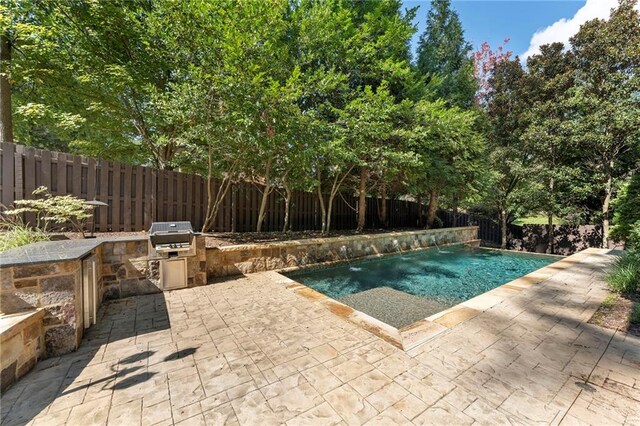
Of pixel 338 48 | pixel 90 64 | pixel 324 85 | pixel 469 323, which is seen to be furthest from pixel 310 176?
pixel 90 64

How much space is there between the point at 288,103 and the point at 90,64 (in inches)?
226

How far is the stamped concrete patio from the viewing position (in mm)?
1670

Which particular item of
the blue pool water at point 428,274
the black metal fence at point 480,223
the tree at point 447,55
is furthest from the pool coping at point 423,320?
the black metal fence at point 480,223

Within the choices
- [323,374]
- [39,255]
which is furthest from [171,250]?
[323,374]

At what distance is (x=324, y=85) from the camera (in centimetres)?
631

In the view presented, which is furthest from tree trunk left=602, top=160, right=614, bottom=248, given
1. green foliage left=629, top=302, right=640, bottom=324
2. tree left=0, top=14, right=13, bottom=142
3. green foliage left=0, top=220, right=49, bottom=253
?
tree left=0, top=14, right=13, bottom=142

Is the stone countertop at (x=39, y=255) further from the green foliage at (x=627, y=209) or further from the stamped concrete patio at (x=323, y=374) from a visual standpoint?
the green foliage at (x=627, y=209)

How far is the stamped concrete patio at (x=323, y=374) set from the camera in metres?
1.67

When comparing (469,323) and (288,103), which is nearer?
(469,323)

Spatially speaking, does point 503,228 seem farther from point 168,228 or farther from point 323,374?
point 168,228

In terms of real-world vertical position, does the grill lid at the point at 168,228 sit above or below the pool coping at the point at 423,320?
above

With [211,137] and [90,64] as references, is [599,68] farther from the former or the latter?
[90,64]

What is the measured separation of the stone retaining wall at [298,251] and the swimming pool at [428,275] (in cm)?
32

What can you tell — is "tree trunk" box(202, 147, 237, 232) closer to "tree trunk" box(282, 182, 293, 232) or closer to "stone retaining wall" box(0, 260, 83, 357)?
"tree trunk" box(282, 182, 293, 232)
